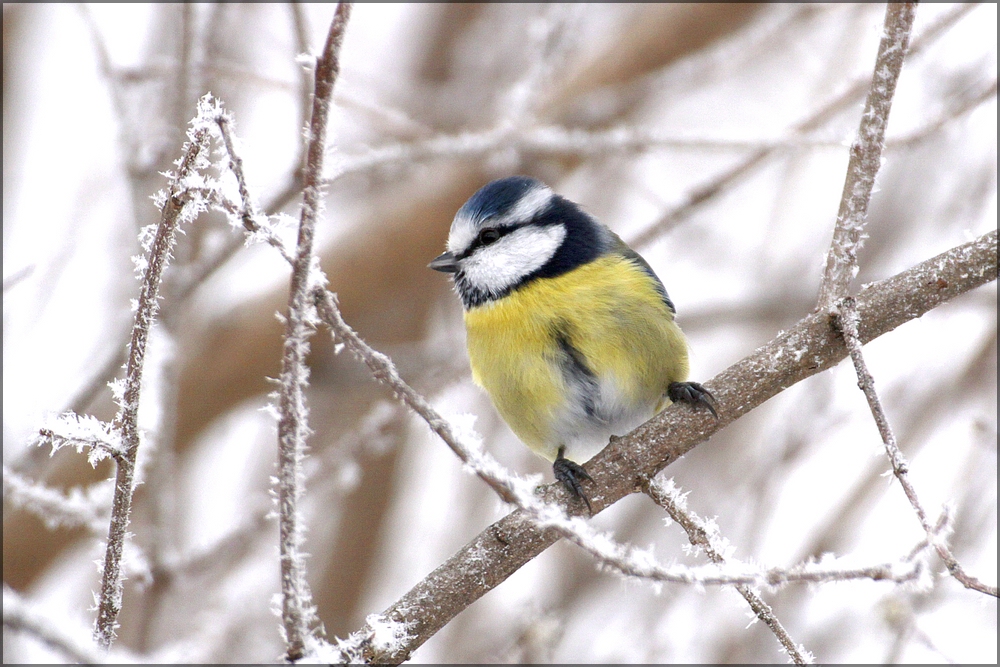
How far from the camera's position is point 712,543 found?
1.50 meters

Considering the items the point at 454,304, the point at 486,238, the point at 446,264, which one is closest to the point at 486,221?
the point at 486,238

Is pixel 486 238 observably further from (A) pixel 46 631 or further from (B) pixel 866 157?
(A) pixel 46 631

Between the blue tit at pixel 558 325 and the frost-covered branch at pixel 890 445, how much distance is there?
2.73 ft

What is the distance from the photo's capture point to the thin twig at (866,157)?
5.03 feet

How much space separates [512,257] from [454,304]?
191 centimetres

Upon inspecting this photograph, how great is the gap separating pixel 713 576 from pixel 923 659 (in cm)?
218

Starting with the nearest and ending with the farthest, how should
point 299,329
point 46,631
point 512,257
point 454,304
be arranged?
point 46,631, point 299,329, point 512,257, point 454,304

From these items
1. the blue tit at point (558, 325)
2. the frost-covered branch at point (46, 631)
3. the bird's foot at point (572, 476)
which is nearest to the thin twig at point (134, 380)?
the frost-covered branch at point (46, 631)

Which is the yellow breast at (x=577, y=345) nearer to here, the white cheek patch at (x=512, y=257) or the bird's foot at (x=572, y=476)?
the white cheek patch at (x=512, y=257)

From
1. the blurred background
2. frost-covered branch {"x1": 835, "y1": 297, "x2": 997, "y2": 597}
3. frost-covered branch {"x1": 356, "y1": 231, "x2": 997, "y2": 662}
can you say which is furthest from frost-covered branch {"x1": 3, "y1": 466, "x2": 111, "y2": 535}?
frost-covered branch {"x1": 835, "y1": 297, "x2": 997, "y2": 597}

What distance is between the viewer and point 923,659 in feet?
9.77

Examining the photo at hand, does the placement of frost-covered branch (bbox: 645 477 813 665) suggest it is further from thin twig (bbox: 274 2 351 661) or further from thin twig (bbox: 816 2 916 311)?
thin twig (bbox: 274 2 351 661)

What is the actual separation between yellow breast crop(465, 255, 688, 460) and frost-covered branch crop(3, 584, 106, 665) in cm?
170

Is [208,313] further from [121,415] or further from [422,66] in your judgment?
[121,415]
